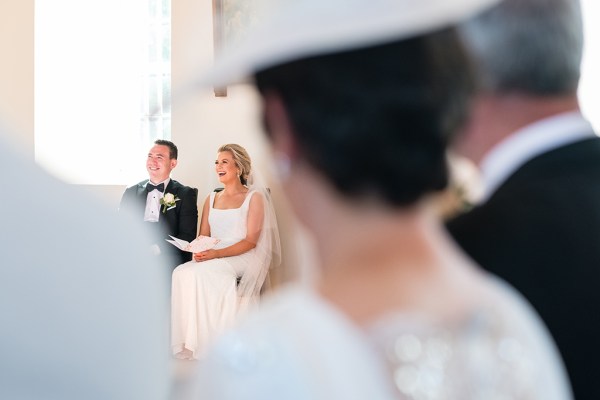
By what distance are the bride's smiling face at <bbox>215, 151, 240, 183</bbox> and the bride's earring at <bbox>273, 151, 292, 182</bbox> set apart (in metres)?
6.84

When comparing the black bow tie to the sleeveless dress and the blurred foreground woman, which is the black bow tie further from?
the blurred foreground woman

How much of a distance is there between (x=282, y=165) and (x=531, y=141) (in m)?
0.91

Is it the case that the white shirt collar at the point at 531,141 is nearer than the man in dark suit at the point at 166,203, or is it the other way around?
the white shirt collar at the point at 531,141

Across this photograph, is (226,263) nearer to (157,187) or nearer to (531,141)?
(157,187)

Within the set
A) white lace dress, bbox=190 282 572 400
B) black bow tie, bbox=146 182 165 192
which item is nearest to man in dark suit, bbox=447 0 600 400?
white lace dress, bbox=190 282 572 400

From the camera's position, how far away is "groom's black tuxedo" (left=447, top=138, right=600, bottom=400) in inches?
60.5

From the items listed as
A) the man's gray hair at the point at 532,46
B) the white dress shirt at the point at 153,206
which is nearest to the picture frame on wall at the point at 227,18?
the white dress shirt at the point at 153,206

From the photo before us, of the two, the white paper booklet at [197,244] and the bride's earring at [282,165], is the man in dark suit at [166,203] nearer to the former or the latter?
the white paper booklet at [197,244]

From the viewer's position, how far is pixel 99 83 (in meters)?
10.0

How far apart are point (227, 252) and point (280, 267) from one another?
1.73ft

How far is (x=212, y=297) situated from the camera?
7289 mm

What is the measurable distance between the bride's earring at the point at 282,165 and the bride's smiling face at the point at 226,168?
684cm

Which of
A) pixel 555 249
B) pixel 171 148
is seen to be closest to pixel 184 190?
pixel 171 148

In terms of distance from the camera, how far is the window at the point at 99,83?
9.85 metres
